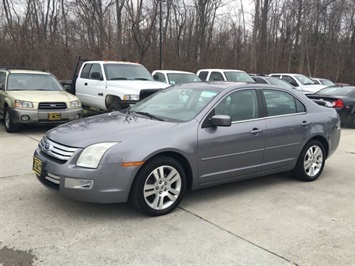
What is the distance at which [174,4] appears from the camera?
29219mm

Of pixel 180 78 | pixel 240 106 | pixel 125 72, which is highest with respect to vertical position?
pixel 125 72

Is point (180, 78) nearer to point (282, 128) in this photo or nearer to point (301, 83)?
point (301, 83)

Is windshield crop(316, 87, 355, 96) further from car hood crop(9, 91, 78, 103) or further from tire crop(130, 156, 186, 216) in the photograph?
tire crop(130, 156, 186, 216)

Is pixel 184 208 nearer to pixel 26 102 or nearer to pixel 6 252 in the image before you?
pixel 6 252

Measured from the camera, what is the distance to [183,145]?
422cm

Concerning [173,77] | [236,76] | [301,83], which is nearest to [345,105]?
[236,76]

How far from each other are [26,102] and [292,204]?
6640 mm

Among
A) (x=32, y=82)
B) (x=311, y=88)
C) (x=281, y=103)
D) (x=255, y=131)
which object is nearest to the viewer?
(x=255, y=131)

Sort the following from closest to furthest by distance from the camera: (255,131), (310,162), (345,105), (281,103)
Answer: (255,131), (281,103), (310,162), (345,105)

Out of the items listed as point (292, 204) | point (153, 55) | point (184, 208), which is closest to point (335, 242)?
point (292, 204)

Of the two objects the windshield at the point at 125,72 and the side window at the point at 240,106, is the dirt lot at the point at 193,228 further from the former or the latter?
the windshield at the point at 125,72

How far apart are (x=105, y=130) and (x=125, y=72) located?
668cm

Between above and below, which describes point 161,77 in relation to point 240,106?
above

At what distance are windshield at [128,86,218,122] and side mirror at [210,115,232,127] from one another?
285 mm
